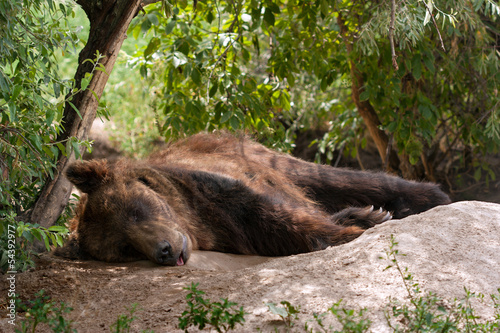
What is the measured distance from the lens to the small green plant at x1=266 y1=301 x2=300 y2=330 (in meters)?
2.16

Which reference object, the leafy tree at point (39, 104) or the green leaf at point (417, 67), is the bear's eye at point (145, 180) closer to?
the leafy tree at point (39, 104)

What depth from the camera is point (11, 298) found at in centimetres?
298

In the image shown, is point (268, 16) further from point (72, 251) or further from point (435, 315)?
point (435, 315)

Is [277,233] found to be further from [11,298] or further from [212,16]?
[212,16]

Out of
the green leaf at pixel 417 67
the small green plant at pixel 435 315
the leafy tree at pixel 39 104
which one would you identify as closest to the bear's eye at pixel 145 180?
the leafy tree at pixel 39 104

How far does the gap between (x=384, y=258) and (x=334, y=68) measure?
153 inches

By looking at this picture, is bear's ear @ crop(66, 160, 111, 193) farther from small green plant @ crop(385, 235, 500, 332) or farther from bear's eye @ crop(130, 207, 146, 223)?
small green plant @ crop(385, 235, 500, 332)

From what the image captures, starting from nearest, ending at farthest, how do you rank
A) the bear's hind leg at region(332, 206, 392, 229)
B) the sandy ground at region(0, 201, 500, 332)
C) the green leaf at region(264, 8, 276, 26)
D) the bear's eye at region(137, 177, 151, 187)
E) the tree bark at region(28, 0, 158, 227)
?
1. the sandy ground at region(0, 201, 500, 332)
2. the tree bark at region(28, 0, 158, 227)
3. the bear's eye at region(137, 177, 151, 187)
4. the bear's hind leg at region(332, 206, 392, 229)
5. the green leaf at region(264, 8, 276, 26)

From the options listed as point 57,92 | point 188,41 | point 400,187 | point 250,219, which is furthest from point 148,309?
point 400,187

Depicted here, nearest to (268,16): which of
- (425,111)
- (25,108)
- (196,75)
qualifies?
(196,75)

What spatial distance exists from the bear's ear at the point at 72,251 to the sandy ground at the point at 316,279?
1.31 ft

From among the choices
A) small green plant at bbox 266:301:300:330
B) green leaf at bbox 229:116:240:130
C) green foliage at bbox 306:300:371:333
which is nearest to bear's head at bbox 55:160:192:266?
green leaf at bbox 229:116:240:130

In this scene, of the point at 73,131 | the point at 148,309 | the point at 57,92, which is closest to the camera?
the point at 148,309

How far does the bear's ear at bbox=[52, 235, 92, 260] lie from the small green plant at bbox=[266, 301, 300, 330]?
2.53m
